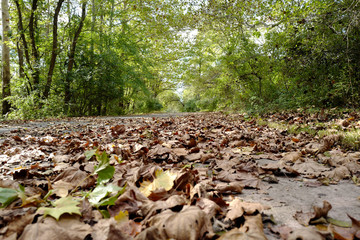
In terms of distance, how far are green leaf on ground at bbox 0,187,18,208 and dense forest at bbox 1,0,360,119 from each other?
509 cm

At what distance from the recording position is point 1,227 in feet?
2.62

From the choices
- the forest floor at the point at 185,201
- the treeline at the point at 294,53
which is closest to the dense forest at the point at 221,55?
the treeline at the point at 294,53

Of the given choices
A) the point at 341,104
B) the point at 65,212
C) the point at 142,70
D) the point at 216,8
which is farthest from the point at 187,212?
the point at 142,70

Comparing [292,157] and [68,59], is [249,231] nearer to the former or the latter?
[292,157]

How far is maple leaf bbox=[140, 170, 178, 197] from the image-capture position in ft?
3.94

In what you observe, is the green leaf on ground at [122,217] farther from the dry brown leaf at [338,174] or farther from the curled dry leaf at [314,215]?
the dry brown leaf at [338,174]

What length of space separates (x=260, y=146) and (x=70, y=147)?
7.54ft

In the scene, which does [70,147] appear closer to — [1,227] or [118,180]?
[118,180]

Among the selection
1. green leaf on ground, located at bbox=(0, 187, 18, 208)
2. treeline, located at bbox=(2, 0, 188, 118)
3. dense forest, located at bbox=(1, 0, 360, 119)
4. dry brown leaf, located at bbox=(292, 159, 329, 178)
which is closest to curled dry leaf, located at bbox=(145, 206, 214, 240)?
green leaf on ground, located at bbox=(0, 187, 18, 208)

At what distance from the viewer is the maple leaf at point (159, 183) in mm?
1201

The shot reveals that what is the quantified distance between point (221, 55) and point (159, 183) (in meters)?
11.4

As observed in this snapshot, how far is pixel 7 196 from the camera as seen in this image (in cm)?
93

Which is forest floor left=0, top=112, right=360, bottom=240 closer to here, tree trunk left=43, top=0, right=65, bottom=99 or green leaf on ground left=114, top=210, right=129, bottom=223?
green leaf on ground left=114, top=210, right=129, bottom=223

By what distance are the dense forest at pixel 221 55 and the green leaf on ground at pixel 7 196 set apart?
509 cm
